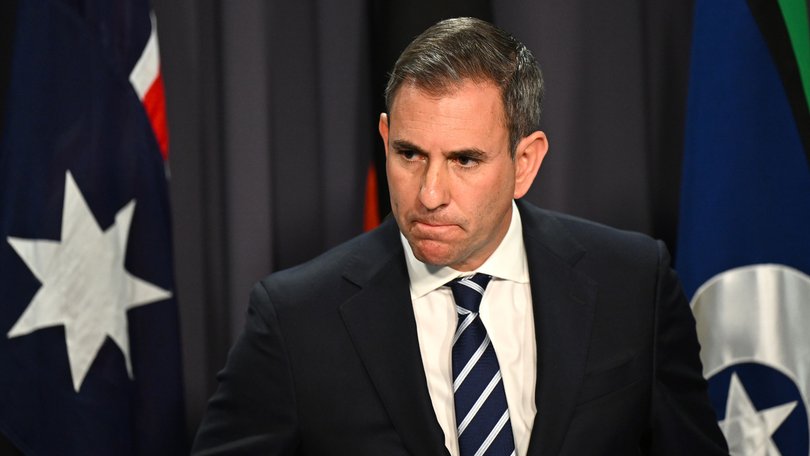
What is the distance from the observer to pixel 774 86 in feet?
7.12

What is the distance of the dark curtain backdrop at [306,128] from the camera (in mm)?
2320

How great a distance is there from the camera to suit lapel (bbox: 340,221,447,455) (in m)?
1.62

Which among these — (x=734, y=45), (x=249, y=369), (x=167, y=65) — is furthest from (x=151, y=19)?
(x=734, y=45)

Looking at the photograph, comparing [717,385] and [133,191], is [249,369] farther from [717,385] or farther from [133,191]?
[717,385]

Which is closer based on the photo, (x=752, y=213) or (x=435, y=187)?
(x=435, y=187)

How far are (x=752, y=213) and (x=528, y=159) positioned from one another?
0.75m

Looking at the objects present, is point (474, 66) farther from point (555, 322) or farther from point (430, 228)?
point (555, 322)

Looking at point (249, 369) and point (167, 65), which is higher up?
point (167, 65)

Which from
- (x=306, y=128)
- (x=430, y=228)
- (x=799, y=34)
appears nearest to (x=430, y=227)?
(x=430, y=228)

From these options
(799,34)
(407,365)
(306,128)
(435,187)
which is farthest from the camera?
(306,128)

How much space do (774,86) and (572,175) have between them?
1.60 ft

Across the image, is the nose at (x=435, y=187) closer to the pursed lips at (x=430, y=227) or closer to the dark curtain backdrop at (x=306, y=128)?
the pursed lips at (x=430, y=227)

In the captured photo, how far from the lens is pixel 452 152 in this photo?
1548 millimetres

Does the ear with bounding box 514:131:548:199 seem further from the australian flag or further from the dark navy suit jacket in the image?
the australian flag
